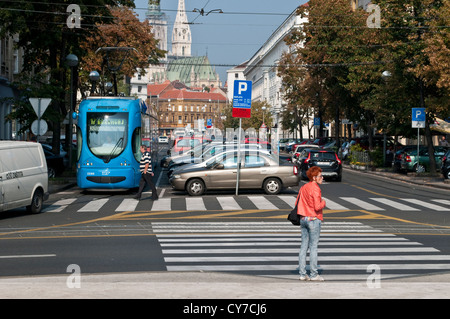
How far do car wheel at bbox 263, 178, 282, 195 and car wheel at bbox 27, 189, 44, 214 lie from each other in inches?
338

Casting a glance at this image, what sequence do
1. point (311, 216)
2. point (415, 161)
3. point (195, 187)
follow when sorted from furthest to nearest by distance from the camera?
point (415, 161), point (195, 187), point (311, 216)

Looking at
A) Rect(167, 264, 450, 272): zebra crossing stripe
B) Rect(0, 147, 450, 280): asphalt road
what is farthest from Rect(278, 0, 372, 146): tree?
Rect(167, 264, 450, 272): zebra crossing stripe

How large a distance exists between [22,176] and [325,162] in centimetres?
1843

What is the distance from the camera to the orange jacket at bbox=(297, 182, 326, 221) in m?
10.6

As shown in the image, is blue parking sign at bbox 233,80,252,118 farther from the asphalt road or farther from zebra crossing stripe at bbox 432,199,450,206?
zebra crossing stripe at bbox 432,199,450,206

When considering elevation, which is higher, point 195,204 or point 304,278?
point 304,278

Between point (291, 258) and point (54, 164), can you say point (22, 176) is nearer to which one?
point (291, 258)

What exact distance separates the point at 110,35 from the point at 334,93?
19.1 meters

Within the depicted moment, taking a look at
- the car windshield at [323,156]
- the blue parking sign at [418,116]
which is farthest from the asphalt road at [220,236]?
the blue parking sign at [418,116]

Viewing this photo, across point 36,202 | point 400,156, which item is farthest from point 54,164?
point 400,156

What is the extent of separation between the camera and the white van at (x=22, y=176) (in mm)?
19094

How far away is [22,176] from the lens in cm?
2002

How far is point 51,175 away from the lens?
1366 inches

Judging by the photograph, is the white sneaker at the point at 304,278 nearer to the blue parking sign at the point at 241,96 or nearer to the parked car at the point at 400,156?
the blue parking sign at the point at 241,96
